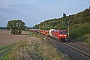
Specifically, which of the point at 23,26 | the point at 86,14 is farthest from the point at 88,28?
the point at 23,26

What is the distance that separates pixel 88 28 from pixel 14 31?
224ft

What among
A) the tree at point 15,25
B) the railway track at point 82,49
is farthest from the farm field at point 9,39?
the tree at point 15,25

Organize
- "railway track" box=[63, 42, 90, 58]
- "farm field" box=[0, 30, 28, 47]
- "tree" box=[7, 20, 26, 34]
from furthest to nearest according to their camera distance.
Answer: "tree" box=[7, 20, 26, 34] < "farm field" box=[0, 30, 28, 47] < "railway track" box=[63, 42, 90, 58]

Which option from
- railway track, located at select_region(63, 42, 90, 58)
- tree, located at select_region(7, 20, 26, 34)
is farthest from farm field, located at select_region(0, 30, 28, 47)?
tree, located at select_region(7, 20, 26, 34)

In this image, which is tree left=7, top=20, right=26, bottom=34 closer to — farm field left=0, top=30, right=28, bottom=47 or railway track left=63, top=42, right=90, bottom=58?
farm field left=0, top=30, right=28, bottom=47

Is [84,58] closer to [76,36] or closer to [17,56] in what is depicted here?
[17,56]

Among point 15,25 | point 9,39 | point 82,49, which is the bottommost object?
point 9,39

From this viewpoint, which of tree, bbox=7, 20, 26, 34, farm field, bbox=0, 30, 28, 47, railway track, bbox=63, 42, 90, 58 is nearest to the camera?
railway track, bbox=63, 42, 90, 58

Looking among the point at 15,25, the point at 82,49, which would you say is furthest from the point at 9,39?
the point at 15,25

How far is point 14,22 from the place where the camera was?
384 feet

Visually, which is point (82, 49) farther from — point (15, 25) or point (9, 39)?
point (15, 25)

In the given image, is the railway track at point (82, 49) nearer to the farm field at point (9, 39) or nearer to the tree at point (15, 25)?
the farm field at point (9, 39)

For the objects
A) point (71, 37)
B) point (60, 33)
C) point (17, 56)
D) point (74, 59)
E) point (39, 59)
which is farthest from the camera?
point (71, 37)

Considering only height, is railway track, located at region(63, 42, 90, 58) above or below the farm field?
above
